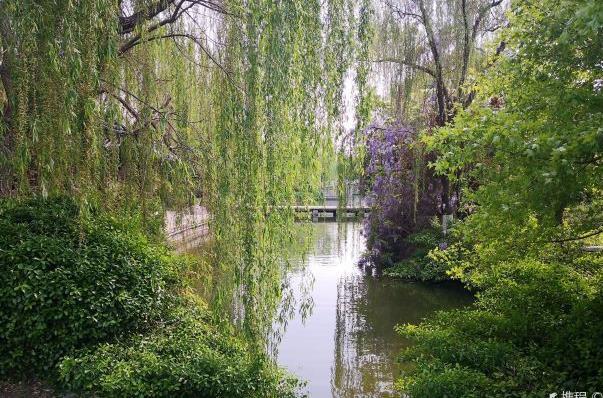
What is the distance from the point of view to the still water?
4633 millimetres

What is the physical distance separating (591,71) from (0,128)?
3343mm

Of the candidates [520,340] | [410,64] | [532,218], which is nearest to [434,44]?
[410,64]

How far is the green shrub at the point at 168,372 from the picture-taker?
124 inches

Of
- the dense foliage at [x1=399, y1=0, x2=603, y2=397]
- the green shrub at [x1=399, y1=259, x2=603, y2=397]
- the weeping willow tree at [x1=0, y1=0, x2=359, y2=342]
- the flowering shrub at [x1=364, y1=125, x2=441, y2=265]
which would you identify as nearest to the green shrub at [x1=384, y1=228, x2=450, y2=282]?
the flowering shrub at [x1=364, y1=125, x2=441, y2=265]

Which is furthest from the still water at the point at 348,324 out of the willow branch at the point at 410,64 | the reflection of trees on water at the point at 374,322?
the willow branch at the point at 410,64

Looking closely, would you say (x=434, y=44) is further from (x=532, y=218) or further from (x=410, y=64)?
(x=532, y=218)

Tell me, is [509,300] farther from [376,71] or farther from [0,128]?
[376,71]

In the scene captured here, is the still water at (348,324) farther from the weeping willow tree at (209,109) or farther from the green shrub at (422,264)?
the weeping willow tree at (209,109)

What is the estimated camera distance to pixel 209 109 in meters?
3.91

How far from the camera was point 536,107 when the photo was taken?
3.07 metres

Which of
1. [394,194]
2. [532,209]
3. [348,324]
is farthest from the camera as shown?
[394,194]

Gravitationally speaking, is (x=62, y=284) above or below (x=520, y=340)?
above

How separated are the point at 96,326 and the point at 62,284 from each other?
0.36 m

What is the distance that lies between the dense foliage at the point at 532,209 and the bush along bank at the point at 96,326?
1300mm
